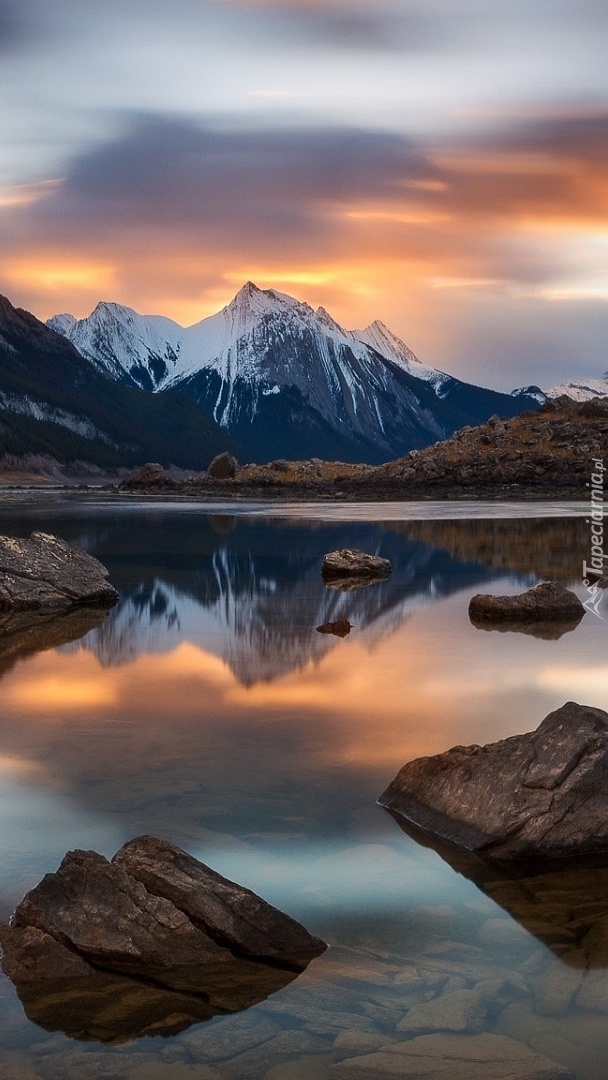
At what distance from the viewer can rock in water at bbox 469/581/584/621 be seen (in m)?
23.5

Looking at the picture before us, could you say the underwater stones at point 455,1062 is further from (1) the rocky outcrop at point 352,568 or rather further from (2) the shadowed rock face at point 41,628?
(1) the rocky outcrop at point 352,568

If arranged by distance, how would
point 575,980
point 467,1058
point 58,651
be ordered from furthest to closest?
point 58,651 → point 575,980 → point 467,1058

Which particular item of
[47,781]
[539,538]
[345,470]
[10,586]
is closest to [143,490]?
[345,470]

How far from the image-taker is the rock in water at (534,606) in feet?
77.3

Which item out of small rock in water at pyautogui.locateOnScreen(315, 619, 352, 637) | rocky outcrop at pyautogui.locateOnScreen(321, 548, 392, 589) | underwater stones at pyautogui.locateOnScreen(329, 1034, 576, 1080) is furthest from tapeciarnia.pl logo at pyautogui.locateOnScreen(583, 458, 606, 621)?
underwater stones at pyautogui.locateOnScreen(329, 1034, 576, 1080)

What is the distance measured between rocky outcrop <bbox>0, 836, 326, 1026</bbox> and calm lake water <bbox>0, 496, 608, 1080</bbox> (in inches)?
9.5

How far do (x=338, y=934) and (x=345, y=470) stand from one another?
5560 inches

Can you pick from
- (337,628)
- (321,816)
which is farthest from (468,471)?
(321,816)

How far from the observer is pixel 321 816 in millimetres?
10781

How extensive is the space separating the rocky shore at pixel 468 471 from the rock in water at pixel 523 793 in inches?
3678

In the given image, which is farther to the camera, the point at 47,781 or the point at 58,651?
the point at 58,651

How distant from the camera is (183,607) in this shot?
85.3 ft

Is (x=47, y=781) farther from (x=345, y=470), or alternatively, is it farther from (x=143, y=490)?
(x=345, y=470)

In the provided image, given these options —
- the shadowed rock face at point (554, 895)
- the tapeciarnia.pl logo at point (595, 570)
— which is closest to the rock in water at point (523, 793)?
the shadowed rock face at point (554, 895)
